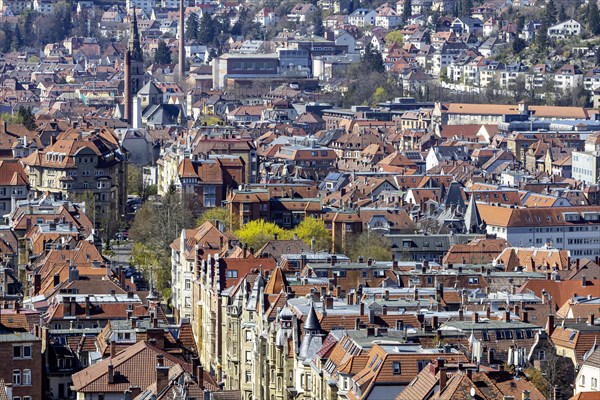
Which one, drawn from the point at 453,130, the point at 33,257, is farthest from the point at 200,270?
the point at 453,130

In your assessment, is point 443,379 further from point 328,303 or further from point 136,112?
point 136,112

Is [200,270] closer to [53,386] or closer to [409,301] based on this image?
[409,301]

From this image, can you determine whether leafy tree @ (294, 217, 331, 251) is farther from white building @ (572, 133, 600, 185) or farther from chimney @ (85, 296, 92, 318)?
white building @ (572, 133, 600, 185)

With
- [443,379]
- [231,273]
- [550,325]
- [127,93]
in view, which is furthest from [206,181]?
[443,379]

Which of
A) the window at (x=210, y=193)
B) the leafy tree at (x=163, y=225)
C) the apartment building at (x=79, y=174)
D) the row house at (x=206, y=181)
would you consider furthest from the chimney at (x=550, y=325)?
the window at (x=210, y=193)

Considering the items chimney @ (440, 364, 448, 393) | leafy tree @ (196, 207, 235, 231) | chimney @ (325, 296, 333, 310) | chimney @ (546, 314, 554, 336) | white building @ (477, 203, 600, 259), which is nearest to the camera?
chimney @ (440, 364, 448, 393)

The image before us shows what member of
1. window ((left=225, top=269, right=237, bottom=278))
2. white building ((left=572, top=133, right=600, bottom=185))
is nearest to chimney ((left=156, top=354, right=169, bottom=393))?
window ((left=225, top=269, right=237, bottom=278))
